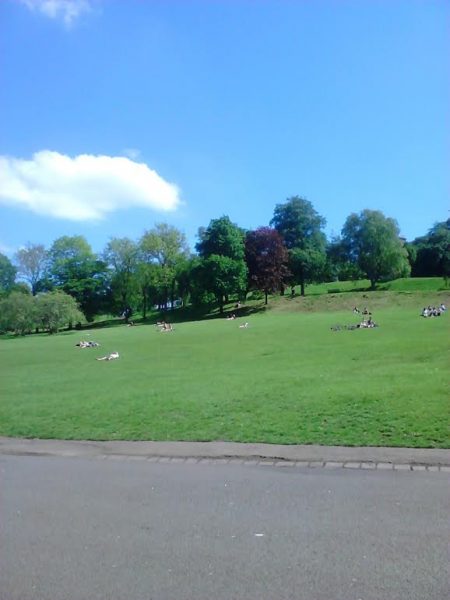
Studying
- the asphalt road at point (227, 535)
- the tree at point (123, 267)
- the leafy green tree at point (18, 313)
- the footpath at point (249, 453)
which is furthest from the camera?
the tree at point (123, 267)

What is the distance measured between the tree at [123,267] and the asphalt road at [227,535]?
260ft

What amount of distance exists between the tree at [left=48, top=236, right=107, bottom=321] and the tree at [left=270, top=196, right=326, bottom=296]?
31.5 meters

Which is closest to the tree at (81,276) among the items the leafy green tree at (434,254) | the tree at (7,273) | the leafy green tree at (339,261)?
the tree at (7,273)

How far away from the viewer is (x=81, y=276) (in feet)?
296

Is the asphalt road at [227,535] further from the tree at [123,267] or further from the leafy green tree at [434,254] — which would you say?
the leafy green tree at [434,254]

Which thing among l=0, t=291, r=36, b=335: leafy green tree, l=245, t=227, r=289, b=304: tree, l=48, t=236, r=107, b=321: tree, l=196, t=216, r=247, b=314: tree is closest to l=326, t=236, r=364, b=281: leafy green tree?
l=245, t=227, r=289, b=304: tree

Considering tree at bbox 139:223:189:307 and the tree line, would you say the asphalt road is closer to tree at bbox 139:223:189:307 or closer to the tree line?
the tree line

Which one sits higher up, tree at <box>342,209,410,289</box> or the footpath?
tree at <box>342,209,410,289</box>

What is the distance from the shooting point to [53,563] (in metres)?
4.15

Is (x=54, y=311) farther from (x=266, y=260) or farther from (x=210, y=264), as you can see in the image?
(x=266, y=260)

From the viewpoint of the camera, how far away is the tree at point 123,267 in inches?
3339

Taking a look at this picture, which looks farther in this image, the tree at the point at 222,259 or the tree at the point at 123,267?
the tree at the point at 123,267

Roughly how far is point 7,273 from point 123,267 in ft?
78.0

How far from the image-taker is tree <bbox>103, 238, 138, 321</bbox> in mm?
84812
